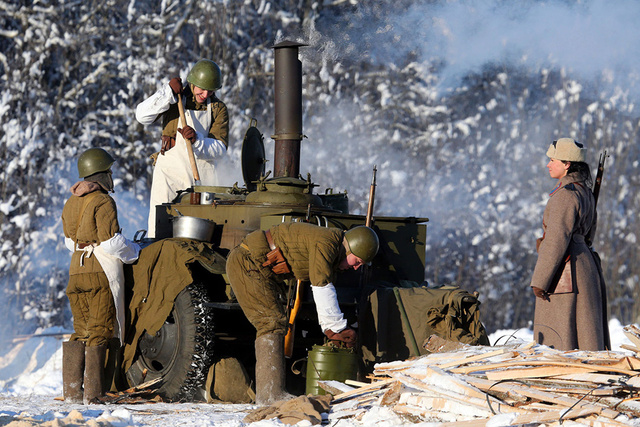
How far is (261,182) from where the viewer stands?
9477mm

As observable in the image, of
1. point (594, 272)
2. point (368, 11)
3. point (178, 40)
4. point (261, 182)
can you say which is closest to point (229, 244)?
point (261, 182)

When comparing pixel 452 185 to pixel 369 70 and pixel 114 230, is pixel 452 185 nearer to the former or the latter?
pixel 369 70

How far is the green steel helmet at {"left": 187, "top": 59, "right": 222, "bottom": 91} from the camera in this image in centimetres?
1041

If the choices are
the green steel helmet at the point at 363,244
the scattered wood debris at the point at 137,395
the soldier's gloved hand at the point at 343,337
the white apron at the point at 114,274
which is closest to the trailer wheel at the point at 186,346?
the scattered wood debris at the point at 137,395

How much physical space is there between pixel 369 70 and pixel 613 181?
4.31 meters

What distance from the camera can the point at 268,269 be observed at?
26.4ft

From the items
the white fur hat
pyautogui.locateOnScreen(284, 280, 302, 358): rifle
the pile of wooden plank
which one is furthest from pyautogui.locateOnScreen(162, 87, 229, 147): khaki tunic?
the pile of wooden plank

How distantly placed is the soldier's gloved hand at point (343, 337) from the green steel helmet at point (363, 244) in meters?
0.57

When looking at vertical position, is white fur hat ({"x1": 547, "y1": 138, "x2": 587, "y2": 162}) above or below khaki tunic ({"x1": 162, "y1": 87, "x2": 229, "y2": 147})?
below

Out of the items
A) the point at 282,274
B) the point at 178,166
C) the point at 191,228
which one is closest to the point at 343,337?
the point at 282,274

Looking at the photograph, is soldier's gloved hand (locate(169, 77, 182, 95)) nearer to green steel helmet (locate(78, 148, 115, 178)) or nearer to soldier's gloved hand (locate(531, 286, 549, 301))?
green steel helmet (locate(78, 148, 115, 178))

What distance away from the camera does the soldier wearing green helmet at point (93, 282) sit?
28.2 feet

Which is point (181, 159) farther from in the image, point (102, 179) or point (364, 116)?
point (364, 116)

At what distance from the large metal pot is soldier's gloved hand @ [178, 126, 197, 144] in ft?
4.86
